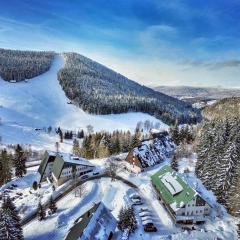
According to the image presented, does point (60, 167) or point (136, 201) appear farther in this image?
point (60, 167)

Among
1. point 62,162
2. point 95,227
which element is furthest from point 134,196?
point 95,227

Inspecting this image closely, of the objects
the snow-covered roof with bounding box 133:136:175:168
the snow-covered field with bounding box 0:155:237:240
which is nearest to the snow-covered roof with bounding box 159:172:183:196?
the snow-covered field with bounding box 0:155:237:240

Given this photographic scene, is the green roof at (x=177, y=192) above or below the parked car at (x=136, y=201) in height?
above

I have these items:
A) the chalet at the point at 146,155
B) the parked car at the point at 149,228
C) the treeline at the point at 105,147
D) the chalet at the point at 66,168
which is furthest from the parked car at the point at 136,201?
the treeline at the point at 105,147

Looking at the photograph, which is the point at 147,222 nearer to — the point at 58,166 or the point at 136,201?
the point at 136,201

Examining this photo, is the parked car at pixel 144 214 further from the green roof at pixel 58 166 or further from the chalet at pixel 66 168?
the green roof at pixel 58 166

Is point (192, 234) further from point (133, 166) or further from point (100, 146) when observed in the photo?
point (100, 146)
